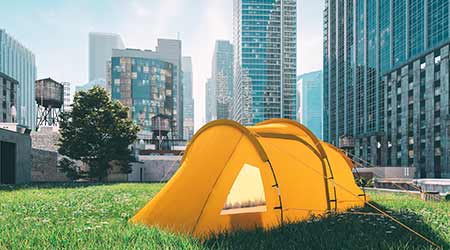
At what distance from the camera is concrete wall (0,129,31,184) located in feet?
82.6

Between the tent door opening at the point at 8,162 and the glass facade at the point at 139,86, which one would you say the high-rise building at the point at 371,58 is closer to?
the tent door opening at the point at 8,162

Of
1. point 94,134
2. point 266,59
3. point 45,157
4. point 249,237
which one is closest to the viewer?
point 249,237

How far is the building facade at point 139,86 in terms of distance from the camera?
413 feet

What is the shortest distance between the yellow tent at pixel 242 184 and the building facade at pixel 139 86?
11621cm

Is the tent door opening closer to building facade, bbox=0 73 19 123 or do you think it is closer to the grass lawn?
the grass lawn

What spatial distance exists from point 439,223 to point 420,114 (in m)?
60.4

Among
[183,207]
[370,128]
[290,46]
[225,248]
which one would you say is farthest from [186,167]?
[290,46]

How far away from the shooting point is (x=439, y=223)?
8234 millimetres

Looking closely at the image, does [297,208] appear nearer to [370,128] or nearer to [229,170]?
[229,170]

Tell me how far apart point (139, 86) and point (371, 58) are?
88.1 metres

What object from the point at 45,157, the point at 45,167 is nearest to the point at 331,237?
the point at 45,167

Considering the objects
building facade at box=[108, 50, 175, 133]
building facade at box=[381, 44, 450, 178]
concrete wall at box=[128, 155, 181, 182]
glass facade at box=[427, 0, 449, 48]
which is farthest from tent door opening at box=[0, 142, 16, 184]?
building facade at box=[108, 50, 175, 133]

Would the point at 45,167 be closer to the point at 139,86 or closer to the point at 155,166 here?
the point at 155,166

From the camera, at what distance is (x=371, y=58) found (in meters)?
85.8
